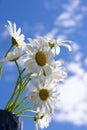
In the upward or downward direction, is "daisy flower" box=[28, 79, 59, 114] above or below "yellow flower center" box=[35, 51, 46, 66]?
below

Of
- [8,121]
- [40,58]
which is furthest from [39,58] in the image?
[8,121]

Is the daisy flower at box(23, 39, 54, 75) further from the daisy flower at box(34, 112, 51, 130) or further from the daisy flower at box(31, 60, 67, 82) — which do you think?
the daisy flower at box(34, 112, 51, 130)

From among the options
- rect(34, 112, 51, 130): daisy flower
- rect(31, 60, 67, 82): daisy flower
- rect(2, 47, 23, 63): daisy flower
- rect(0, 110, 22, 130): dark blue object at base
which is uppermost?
rect(2, 47, 23, 63): daisy flower

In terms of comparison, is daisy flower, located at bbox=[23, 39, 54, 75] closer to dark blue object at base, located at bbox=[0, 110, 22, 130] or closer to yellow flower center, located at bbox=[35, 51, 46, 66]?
yellow flower center, located at bbox=[35, 51, 46, 66]

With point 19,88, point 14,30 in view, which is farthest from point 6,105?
point 14,30

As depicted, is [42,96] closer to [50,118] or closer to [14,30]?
[50,118]

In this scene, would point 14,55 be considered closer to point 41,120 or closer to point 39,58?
point 39,58
